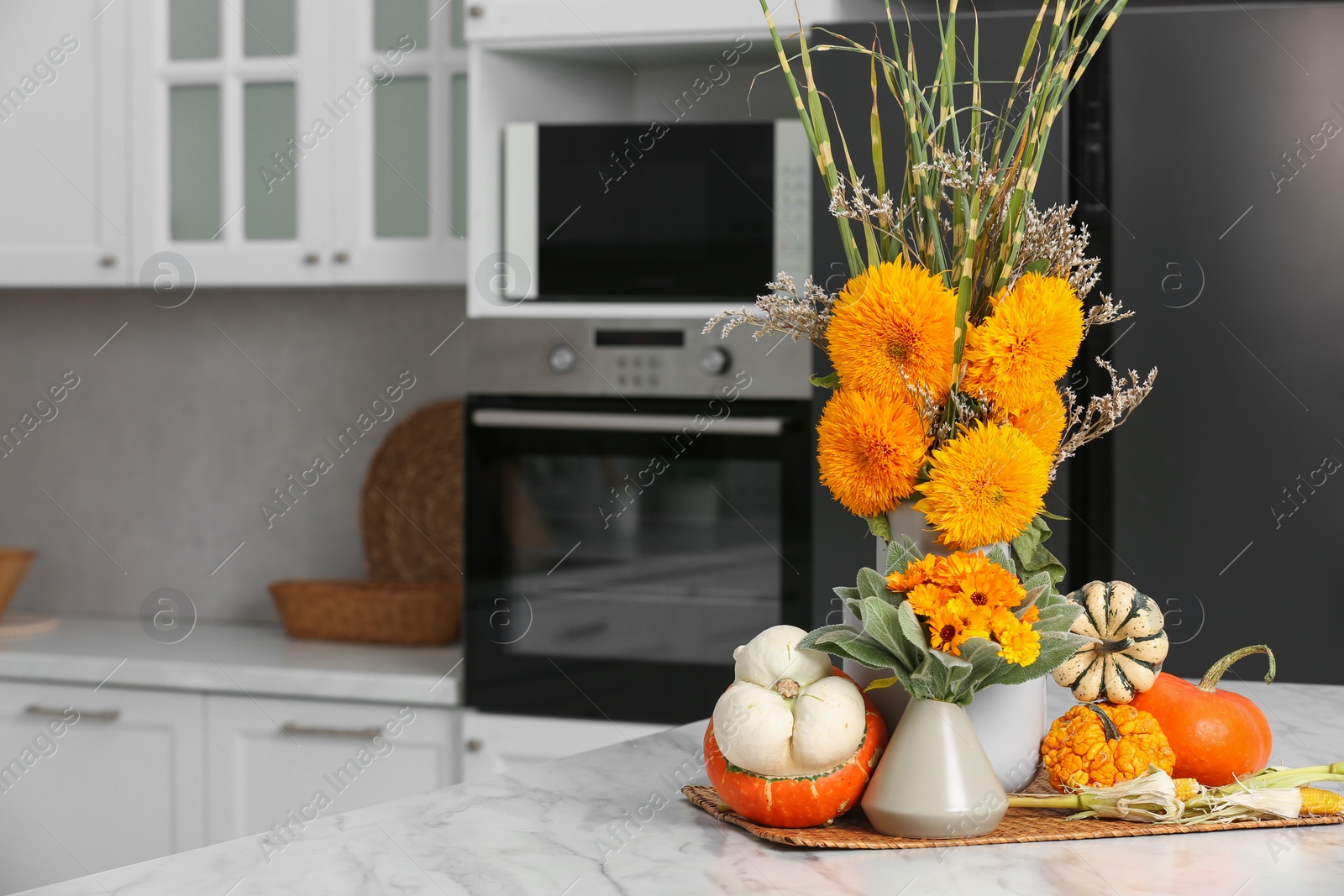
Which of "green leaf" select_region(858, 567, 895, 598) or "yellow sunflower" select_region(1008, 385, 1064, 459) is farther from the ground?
"yellow sunflower" select_region(1008, 385, 1064, 459)

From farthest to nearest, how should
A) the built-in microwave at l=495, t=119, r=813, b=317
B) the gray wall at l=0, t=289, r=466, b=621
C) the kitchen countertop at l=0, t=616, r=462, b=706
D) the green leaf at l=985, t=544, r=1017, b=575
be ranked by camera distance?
1. the gray wall at l=0, t=289, r=466, b=621
2. the kitchen countertop at l=0, t=616, r=462, b=706
3. the built-in microwave at l=495, t=119, r=813, b=317
4. the green leaf at l=985, t=544, r=1017, b=575

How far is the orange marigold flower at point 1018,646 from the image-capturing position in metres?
0.71

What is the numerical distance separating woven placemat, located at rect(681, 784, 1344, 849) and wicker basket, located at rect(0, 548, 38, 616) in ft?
7.17

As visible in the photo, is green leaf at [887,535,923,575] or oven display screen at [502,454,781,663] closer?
green leaf at [887,535,923,575]

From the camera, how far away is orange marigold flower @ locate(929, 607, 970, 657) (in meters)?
0.71

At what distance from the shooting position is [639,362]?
82.6 inches

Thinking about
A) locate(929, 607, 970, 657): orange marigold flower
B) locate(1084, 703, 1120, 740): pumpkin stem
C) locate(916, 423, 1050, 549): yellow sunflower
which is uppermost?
locate(916, 423, 1050, 549): yellow sunflower

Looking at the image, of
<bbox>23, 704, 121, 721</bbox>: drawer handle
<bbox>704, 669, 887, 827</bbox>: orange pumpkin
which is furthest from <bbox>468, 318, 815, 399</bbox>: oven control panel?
<bbox>704, 669, 887, 827</bbox>: orange pumpkin

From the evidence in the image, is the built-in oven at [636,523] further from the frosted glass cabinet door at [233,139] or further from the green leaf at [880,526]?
the green leaf at [880,526]

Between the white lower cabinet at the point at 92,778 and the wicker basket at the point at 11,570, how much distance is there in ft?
0.90

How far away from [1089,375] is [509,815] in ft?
4.17

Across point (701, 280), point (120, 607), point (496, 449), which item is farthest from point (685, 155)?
point (120, 607)

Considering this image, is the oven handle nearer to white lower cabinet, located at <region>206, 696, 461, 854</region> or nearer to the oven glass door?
the oven glass door

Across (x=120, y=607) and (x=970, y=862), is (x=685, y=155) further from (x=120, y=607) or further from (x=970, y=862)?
(x=120, y=607)
